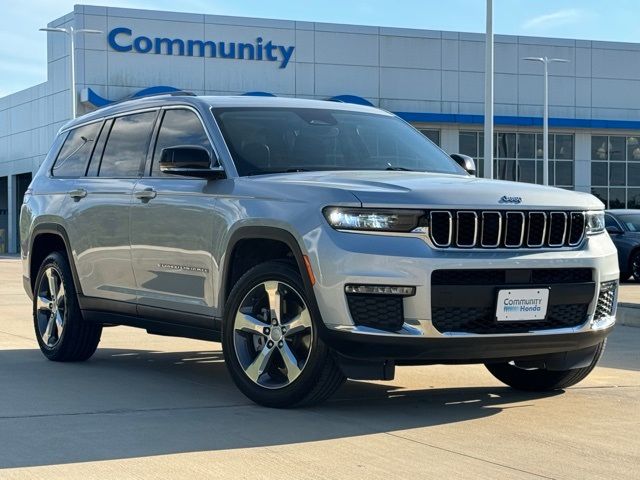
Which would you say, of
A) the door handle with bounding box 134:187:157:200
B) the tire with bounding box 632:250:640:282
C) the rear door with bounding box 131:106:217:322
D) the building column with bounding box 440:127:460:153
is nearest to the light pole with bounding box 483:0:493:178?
the tire with bounding box 632:250:640:282

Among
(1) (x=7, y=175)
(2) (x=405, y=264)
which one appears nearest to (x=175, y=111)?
(2) (x=405, y=264)

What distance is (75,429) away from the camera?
629 cm

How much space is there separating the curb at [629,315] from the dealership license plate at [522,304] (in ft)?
21.8

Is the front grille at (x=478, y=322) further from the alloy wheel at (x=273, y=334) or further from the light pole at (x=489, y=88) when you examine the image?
the light pole at (x=489, y=88)

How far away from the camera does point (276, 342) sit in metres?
6.89

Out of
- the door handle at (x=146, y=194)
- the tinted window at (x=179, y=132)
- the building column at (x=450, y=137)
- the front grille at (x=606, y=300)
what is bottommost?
the front grille at (x=606, y=300)

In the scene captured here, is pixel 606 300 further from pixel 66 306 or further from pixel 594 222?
pixel 66 306

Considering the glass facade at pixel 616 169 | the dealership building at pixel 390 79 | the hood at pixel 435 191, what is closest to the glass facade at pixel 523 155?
the dealership building at pixel 390 79

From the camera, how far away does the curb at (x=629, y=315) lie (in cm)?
1298

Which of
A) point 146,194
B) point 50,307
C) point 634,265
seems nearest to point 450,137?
point 634,265

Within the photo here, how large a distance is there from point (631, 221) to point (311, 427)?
17517 millimetres

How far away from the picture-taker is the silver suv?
6.43 metres

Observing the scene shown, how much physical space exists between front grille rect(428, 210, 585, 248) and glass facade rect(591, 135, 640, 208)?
5072 cm

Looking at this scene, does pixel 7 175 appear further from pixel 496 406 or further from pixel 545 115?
pixel 496 406
